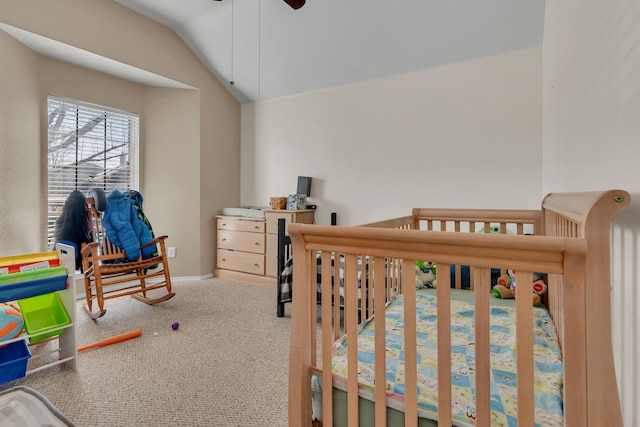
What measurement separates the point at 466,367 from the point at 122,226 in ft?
9.46

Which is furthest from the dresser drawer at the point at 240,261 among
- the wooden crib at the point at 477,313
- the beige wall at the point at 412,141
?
the wooden crib at the point at 477,313

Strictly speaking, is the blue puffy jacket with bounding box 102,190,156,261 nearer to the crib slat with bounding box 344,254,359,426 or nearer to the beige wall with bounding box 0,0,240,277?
the beige wall with bounding box 0,0,240,277

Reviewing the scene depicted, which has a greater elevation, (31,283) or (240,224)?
(240,224)

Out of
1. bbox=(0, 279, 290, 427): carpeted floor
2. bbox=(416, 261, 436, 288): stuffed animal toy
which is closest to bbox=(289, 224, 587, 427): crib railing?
bbox=(0, 279, 290, 427): carpeted floor

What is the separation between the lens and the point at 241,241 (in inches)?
148

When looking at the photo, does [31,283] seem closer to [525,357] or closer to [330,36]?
[525,357]

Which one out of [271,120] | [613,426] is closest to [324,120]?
[271,120]

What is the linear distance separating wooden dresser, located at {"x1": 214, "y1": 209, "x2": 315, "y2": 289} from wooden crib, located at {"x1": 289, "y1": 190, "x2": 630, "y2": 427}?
2549 mm

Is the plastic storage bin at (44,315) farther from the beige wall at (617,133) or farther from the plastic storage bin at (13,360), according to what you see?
the beige wall at (617,133)

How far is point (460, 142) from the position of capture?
2.94m

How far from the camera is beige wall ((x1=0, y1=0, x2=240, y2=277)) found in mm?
2520

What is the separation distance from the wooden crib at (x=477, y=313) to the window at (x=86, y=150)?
10.6 feet

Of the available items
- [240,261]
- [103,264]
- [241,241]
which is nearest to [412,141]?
[241,241]

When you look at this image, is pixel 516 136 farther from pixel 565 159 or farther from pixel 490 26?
pixel 565 159
